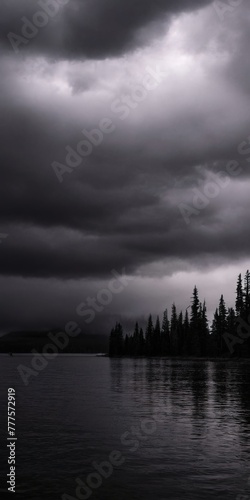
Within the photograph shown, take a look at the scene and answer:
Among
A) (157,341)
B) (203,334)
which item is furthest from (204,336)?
(157,341)

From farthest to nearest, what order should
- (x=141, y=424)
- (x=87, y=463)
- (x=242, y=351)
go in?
(x=242, y=351), (x=141, y=424), (x=87, y=463)

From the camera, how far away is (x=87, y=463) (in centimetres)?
1761

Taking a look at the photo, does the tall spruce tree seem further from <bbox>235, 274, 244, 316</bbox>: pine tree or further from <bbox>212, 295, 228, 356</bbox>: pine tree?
<bbox>235, 274, 244, 316</bbox>: pine tree

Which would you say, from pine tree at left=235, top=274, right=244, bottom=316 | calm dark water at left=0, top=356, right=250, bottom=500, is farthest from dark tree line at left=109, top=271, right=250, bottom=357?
calm dark water at left=0, top=356, right=250, bottom=500

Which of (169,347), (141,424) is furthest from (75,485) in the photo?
(169,347)

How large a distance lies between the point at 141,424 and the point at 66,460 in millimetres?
8274

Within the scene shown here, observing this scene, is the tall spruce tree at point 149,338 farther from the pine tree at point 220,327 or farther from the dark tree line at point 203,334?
the pine tree at point 220,327

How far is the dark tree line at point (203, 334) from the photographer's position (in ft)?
401

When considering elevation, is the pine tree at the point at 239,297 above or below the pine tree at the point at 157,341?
above

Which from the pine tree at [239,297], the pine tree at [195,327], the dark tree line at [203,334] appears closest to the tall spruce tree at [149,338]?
the dark tree line at [203,334]

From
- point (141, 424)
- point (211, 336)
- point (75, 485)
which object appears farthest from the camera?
point (211, 336)

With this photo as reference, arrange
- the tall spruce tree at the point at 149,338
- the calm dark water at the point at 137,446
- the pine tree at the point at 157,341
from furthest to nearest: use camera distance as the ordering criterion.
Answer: the tall spruce tree at the point at 149,338 → the pine tree at the point at 157,341 → the calm dark water at the point at 137,446

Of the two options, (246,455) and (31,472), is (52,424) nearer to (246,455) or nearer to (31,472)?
(31,472)

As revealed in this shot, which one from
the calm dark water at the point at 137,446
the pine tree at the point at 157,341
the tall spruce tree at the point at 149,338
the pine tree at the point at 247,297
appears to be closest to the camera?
the calm dark water at the point at 137,446
